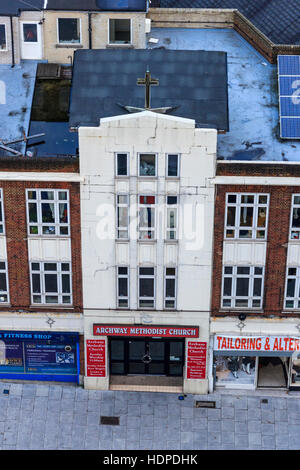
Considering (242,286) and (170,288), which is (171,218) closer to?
(170,288)

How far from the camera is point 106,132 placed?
46.8 meters

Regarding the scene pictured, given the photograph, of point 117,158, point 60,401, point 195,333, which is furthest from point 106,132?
point 60,401

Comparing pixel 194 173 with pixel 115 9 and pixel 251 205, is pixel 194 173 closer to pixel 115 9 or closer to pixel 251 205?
pixel 251 205

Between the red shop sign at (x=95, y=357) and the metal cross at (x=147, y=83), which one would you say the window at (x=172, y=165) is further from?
the red shop sign at (x=95, y=357)

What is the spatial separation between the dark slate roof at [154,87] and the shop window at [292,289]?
28.8 ft

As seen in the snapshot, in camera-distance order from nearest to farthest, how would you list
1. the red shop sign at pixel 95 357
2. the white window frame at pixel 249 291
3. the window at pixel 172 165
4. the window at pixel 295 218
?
the window at pixel 172 165
the window at pixel 295 218
the white window frame at pixel 249 291
the red shop sign at pixel 95 357

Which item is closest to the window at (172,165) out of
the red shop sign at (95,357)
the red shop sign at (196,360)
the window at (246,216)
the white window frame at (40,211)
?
the window at (246,216)

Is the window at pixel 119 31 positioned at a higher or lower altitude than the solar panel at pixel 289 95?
higher

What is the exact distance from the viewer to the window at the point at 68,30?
54.2m

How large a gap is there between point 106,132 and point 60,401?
1619 cm

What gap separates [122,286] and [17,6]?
17.4 metres

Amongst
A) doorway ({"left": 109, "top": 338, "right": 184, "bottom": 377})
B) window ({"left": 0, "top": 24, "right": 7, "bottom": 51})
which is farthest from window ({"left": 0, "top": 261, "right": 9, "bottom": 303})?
window ({"left": 0, "top": 24, "right": 7, "bottom": 51})

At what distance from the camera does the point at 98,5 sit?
5394cm

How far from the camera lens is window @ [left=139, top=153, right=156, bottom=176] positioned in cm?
4753
